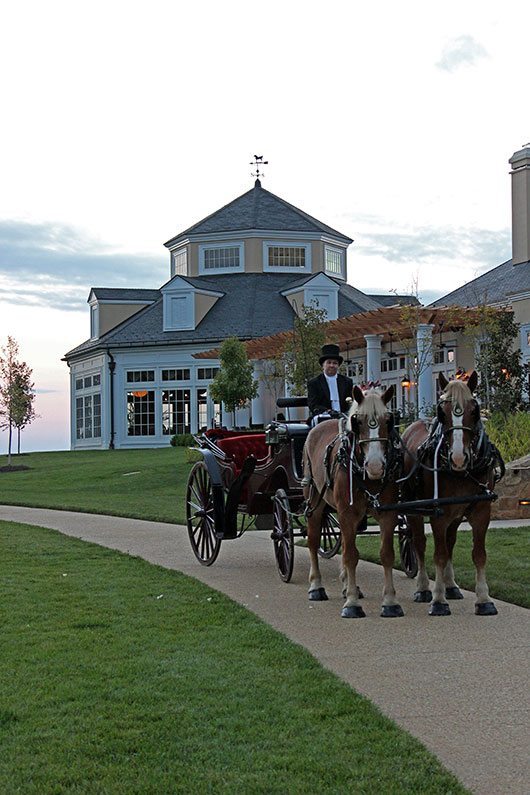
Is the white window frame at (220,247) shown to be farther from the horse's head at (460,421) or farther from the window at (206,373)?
the horse's head at (460,421)

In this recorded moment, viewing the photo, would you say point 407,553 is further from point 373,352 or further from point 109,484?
point 373,352

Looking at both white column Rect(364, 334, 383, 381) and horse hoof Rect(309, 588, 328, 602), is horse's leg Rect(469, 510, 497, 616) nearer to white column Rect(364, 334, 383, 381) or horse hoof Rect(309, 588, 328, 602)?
horse hoof Rect(309, 588, 328, 602)

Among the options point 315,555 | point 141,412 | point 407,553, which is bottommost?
point 407,553

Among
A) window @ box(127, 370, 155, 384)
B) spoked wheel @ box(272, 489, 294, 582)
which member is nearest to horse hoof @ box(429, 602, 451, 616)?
spoked wheel @ box(272, 489, 294, 582)

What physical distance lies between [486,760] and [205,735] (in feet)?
4.62

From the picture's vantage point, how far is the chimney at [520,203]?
39156 millimetres

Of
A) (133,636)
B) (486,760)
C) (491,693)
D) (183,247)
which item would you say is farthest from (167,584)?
(183,247)

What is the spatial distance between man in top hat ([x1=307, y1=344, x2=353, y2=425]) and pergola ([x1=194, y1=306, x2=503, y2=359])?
2144 cm

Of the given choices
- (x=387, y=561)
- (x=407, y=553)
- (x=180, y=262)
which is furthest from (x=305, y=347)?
(x=387, y=561)

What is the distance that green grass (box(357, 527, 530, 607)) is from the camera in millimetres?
9617

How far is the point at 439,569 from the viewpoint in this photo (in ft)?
28.0

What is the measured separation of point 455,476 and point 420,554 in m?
1.01

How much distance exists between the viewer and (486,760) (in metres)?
4.88

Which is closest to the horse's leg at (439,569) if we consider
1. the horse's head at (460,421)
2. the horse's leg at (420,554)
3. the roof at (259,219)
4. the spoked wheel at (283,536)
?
the horse's leg at (420,554)
